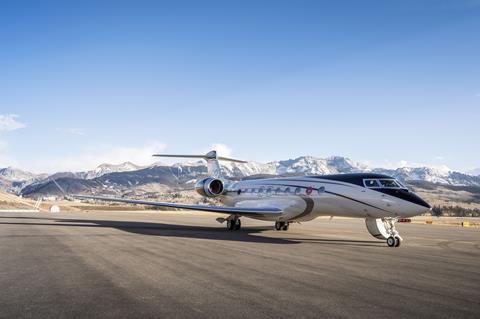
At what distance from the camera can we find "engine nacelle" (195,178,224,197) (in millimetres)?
26125

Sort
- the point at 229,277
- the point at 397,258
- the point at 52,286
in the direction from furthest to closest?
the point at 397,258
the point at 229,277
the point at 52,286

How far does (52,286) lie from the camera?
6711 millimetres

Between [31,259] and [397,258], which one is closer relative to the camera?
[31,259]

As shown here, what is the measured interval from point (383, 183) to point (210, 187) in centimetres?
1246

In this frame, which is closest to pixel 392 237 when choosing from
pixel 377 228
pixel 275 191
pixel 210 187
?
pixel 377 228

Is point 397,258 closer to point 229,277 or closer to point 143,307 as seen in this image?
point 229,277

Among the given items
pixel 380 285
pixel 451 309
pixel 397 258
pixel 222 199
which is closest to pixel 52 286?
pixel 380 285

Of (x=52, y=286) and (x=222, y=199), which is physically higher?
(x=222, y=199)

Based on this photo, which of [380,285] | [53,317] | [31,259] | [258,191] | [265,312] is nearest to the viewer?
[53,317]

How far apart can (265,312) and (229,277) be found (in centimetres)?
261

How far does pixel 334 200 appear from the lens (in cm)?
1775

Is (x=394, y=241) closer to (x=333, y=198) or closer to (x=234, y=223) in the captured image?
(x=333, y=198)

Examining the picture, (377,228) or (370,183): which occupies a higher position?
(370,183)

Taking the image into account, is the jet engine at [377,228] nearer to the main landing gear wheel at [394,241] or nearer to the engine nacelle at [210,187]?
the main landing gear wheel at [394,241]
